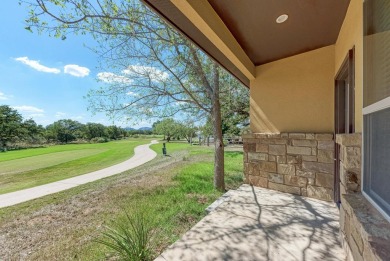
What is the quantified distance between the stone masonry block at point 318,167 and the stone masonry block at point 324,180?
0.24 ft

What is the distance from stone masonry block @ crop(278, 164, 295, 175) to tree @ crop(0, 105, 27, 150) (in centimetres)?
4642

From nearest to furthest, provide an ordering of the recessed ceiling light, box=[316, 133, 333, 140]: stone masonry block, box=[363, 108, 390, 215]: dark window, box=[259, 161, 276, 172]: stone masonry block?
box=[363, 108, 390, 215]: dark window, the recessed ceiling light, box=[316, 133, 333, 140]: stone masonry block, box=[259, 161, 276, 172]: stone masonry block

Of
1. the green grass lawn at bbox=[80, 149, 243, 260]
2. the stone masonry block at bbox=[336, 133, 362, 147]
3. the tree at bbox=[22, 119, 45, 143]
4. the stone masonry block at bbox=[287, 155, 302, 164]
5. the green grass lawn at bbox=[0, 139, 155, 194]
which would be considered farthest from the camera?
the tree at bbox=[22, 119, 45, 143]

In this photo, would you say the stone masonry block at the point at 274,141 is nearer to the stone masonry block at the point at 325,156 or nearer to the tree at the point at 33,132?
the stone masonry block at the point at 325,156

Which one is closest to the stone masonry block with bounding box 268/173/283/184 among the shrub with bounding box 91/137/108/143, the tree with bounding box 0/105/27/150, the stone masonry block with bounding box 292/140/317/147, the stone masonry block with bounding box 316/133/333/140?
the stone masonry block with bounding box 292/140/317/147

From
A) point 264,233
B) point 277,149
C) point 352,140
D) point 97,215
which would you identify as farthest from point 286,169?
point 97,215

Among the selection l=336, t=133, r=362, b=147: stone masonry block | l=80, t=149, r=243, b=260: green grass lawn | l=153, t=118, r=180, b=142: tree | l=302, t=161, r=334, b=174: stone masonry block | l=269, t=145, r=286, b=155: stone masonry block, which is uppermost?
l=153, t=118, r=180, b=142: tree

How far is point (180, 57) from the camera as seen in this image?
5262 millimetres

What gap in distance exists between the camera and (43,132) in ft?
144

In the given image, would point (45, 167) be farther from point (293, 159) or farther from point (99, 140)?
point (99, 140)

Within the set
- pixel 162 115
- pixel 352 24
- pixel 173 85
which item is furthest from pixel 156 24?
pixel 352 24

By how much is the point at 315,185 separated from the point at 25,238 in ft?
18.0

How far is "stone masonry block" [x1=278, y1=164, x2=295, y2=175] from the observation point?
403 cm

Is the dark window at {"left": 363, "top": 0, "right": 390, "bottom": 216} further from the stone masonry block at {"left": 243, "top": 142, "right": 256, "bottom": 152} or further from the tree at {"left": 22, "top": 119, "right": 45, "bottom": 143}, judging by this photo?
the tree at {"left": 22, "top": 119, "right": 45, "bottom": 143}
